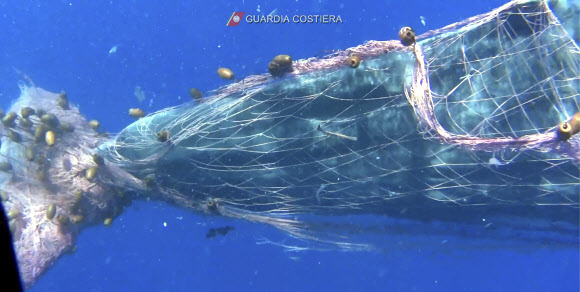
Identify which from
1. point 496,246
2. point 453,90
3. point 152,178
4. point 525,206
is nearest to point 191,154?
point 152,178

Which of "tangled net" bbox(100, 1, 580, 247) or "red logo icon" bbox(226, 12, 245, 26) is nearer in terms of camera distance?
"tangled net" bbox(100, 1, 580, 247)

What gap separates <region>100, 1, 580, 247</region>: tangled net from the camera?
3840mm

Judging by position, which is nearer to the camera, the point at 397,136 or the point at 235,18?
the point at 397,136

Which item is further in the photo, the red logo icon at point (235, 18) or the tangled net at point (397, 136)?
the red logo icon at point (235, 18)

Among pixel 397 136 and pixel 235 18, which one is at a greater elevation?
pixel 235 18

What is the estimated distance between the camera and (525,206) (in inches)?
209

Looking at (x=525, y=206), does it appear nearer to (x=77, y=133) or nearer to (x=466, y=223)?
(x=466, y=223)

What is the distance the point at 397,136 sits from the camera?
4.45 m

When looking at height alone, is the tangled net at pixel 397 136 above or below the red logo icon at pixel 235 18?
below

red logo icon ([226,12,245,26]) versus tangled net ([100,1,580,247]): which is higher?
red logo icon ([226,12,245,26])

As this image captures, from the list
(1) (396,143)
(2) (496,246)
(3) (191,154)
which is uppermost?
(3) (191,154)

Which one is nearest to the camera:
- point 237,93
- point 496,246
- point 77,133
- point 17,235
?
point 237,93

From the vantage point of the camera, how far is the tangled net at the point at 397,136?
12.6 ft

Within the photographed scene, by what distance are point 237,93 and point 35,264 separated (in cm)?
418
